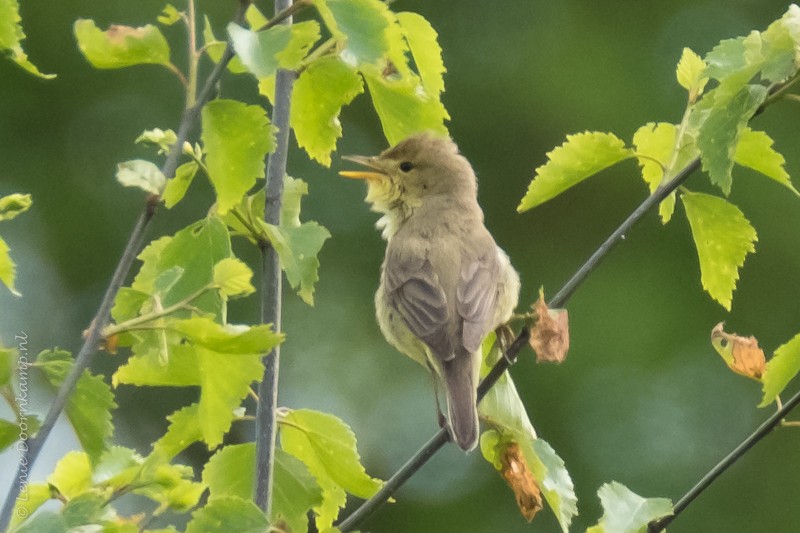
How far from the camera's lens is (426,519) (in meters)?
6.64

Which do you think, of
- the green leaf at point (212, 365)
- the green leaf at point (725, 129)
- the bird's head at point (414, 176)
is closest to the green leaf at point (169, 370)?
the green leaf at point (212, 365)

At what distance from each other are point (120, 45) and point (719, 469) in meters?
1.02

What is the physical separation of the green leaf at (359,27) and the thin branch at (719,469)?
72cm

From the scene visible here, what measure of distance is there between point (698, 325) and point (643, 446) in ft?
2.30

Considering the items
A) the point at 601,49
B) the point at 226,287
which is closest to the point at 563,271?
the point at 601,49

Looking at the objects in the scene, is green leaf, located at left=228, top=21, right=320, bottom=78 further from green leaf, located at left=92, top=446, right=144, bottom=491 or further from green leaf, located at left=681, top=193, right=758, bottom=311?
green leaf, located at left=681, top=193, right=758, bottom=311

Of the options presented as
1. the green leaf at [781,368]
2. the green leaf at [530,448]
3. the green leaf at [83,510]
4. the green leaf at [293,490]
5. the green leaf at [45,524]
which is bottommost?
the green leaf at [530,448]

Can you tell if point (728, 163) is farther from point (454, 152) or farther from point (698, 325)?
point (698, 325)

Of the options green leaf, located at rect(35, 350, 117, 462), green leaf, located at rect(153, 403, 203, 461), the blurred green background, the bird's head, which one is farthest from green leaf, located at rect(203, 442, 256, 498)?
the blurred green background

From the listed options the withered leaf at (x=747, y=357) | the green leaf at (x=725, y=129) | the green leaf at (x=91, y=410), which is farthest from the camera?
the withered leaf at (x=747, y=357)

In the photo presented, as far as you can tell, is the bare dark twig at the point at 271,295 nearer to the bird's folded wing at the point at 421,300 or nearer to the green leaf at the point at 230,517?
the green leaf at the point at 230,517

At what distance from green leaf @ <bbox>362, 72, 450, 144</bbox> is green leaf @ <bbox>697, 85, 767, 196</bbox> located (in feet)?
1.41

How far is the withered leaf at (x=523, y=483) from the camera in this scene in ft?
7.06

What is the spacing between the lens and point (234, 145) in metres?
1.76
